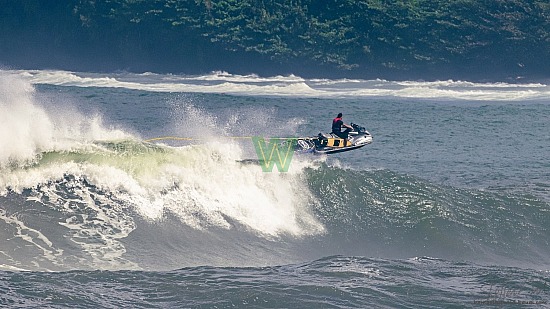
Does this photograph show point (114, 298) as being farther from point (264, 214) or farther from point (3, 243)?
point (264, 214)

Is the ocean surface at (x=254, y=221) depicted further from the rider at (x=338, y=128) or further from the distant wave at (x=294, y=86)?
the distant wave at (x=294, y=86)

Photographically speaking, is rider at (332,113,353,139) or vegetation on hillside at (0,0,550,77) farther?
vegetation on hillside at (0,0,550,77)

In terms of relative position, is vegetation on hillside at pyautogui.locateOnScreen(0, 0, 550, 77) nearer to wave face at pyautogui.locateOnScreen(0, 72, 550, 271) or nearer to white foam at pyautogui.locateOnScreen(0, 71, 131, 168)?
wave face at pyautogui.locateOnScreen(0, 72, 550, 271)

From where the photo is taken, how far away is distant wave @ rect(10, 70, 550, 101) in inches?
2264

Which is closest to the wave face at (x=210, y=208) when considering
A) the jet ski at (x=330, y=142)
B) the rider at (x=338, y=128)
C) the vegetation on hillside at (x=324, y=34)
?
the jet ski at (x=330, y=142)

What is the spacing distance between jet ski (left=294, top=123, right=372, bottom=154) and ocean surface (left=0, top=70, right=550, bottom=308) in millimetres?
373

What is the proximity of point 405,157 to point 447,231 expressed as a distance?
10.2 metres

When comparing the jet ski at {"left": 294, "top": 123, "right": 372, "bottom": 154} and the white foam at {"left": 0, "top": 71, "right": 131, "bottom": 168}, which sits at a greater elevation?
the white foam at {"left": 0, "top": 71, "right": 131, "bottom": 168}

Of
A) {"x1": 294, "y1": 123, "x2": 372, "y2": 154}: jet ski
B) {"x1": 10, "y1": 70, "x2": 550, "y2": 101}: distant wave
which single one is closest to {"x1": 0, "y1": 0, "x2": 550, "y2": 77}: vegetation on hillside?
{"x1": 10, "y1": 70, "x2": 550, "y2": 101}: distant wave

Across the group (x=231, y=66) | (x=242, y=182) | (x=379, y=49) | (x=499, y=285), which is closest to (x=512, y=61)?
(x=379, y=49)

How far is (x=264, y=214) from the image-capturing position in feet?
80.8

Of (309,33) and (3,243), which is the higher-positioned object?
(309,33)

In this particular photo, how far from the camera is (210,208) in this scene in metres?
24.2

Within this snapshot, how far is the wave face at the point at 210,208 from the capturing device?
21.2 m
